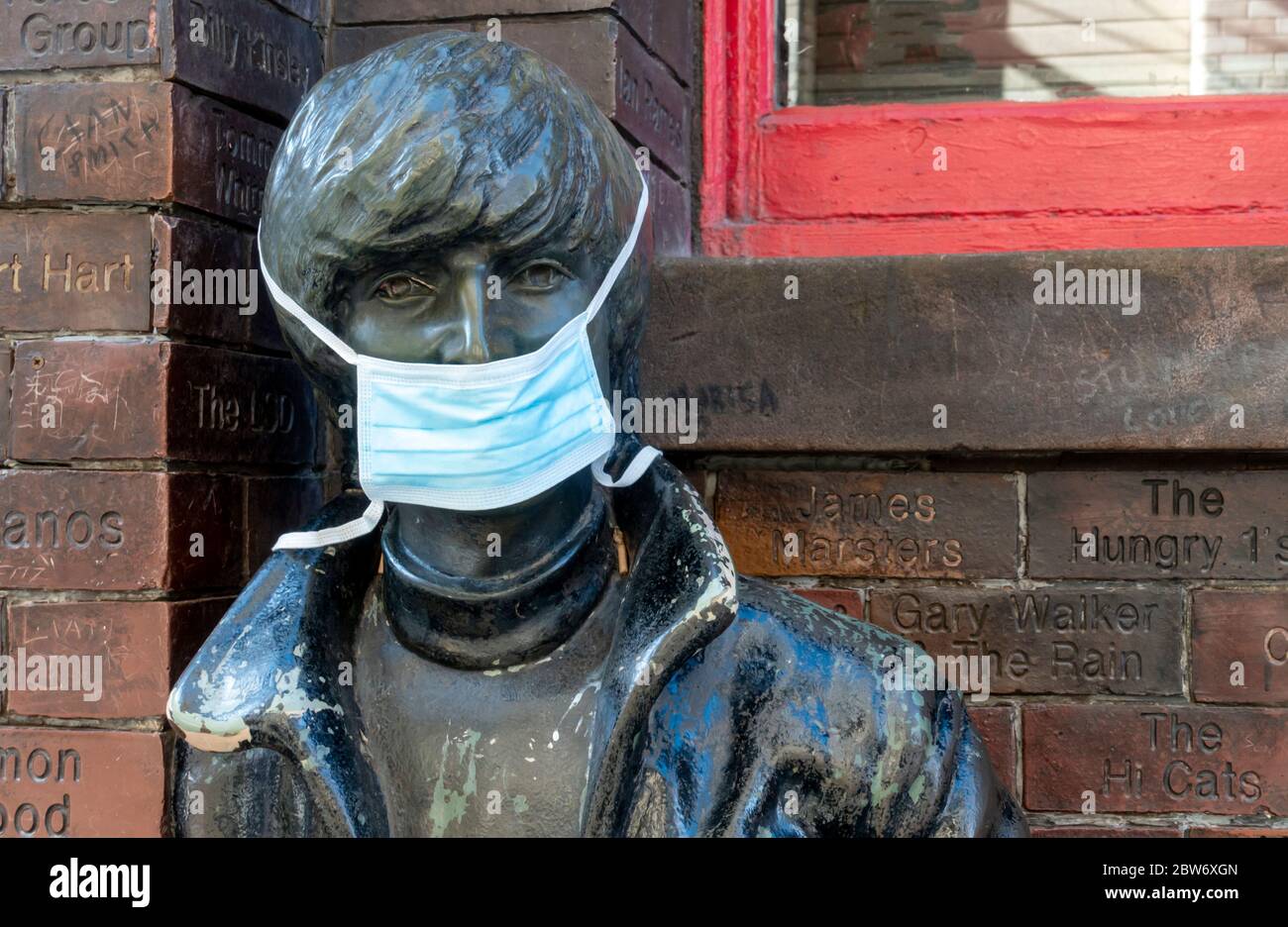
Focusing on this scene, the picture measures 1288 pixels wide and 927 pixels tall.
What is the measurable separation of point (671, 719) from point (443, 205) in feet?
2.19

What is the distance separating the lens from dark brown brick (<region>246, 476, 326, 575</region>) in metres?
2.16

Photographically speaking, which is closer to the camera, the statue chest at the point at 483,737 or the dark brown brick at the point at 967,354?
the statue chest at the point at 483,737

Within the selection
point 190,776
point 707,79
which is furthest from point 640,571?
point 707,79

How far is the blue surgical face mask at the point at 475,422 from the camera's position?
1.60 metres

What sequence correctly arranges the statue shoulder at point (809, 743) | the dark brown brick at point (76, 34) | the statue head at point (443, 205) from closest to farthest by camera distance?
the statue head at point (443, 205), the statue shoulder at point (809, 743), the dark brown brick at point (76, 34)

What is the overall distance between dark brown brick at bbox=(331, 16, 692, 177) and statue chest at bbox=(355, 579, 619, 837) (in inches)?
36.1

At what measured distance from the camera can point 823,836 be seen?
1.67 metres

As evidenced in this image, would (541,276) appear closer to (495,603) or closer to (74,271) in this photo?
(495,603)

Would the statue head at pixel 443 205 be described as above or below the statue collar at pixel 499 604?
above

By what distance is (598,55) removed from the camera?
2.24 m

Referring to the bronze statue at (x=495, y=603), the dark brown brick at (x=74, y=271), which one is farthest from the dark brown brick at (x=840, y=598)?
the dark brown brick at (x=74, y=271)

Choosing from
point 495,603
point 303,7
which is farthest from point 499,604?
point 303,7

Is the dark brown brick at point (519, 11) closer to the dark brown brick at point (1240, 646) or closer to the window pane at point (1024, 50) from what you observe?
the window pane at point (1024, 50)

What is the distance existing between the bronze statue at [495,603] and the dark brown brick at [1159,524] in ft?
2.07
